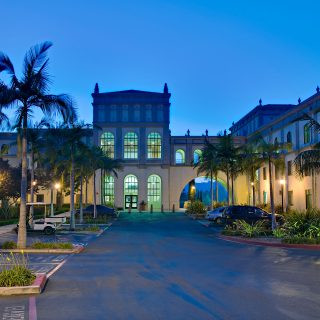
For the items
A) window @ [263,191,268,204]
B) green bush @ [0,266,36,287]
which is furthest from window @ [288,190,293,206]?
green bush @ [0,266,36,287]

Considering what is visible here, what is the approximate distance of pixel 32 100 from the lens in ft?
66.7

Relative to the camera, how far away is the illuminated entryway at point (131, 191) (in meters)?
71.1

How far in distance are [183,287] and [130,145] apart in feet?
199

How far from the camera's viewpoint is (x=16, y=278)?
10492mm

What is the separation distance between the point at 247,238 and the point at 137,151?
47838 millimetres

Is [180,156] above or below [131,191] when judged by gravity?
above

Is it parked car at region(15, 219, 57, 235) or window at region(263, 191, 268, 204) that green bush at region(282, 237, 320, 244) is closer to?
parked car at region(15, 219, 57, 235)

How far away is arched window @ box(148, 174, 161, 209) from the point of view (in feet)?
233

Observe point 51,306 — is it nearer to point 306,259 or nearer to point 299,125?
point 306,259

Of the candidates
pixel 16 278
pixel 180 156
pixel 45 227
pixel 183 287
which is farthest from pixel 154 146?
pixel 16 278

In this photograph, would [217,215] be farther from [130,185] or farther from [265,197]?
[130,185]

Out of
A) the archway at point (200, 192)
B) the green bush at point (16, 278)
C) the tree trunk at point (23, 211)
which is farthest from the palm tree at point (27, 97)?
the archway at point (200, 192)

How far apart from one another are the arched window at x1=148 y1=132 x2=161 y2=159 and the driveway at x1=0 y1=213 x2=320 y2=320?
53.1 metres

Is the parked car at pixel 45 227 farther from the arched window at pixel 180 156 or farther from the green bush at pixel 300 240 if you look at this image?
the arched window at pixel 180 156
